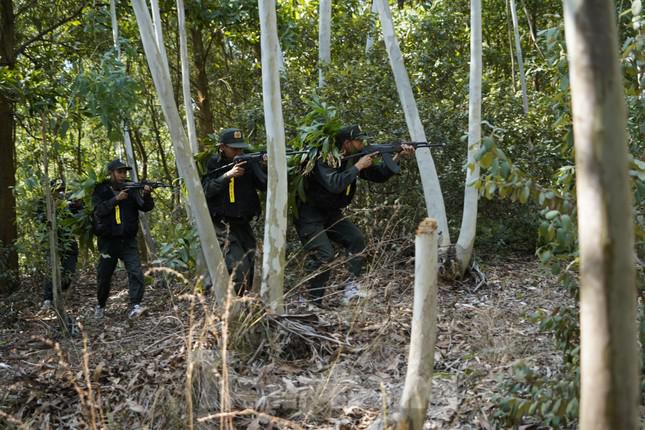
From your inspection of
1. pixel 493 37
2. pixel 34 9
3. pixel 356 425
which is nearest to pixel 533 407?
pixel 356 425

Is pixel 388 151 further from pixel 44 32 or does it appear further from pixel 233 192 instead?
pixel 44 32

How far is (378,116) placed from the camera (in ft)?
31.0

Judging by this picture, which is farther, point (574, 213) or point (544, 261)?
point (544, 261)

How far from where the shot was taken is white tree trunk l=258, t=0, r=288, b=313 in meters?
5.30

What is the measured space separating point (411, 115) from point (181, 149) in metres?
3.40

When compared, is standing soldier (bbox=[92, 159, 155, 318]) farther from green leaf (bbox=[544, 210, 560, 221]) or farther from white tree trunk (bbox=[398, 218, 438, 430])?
green leaf (bbox=[544, 210, 560, 221])

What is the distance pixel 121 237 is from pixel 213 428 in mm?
4862

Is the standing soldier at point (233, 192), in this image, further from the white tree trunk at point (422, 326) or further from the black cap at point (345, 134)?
the white tree trunk at point (422, 326)

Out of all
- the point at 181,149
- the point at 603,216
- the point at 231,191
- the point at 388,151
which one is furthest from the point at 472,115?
the point at 603,216

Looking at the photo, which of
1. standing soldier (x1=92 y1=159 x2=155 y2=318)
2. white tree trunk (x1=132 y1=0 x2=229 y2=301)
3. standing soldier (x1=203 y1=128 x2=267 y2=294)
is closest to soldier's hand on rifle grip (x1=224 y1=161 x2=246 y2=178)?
standing soldier (x1=203 y1=128 x2=267 y2=294)

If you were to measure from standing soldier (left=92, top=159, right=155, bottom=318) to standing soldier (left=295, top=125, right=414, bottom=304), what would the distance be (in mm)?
2175

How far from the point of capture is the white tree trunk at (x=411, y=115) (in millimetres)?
7535

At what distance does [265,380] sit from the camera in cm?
466

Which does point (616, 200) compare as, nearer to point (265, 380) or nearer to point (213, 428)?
point (213, 428)
